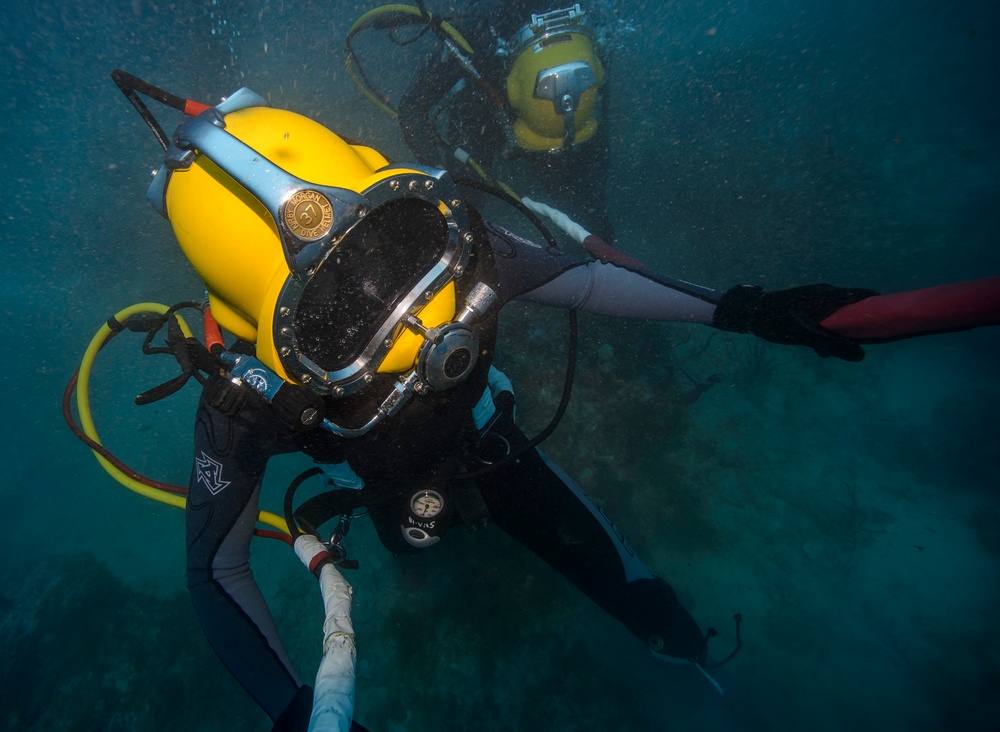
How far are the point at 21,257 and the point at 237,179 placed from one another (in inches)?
651

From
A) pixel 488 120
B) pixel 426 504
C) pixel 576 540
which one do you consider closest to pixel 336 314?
pixel 426 504

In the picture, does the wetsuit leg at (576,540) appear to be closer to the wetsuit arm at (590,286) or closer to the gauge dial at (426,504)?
the gauge dial at (426,504)

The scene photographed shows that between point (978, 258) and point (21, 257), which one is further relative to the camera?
point (21, 257)

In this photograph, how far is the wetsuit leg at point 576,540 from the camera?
3143mm

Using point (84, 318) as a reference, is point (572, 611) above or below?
below

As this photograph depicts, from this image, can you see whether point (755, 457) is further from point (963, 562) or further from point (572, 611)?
point (572, 611)

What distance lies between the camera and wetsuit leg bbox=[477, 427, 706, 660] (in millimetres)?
3143

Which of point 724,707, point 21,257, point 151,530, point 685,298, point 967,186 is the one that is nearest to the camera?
point 685,298

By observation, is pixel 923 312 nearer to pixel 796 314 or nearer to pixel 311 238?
pixel 796 314

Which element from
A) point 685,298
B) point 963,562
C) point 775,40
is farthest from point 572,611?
point 775,40

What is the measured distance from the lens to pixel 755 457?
532 centimetres

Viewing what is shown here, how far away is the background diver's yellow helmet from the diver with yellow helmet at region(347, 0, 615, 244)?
148 inches

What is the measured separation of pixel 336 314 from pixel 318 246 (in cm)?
28

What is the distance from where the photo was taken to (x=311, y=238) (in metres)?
1.23
